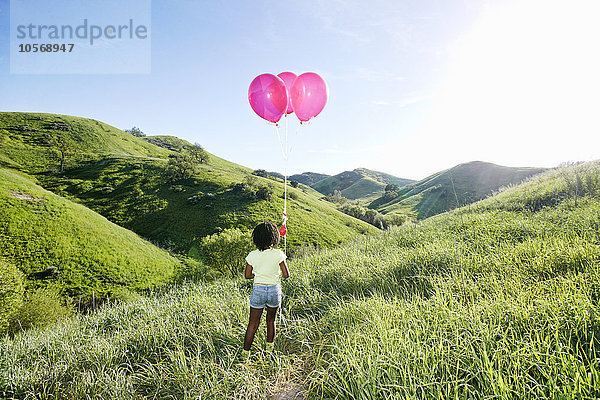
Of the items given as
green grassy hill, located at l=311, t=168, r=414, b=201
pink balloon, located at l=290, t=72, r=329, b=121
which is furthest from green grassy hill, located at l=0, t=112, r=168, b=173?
green grassy hill, located at l=311, t=168, r=414, b=201

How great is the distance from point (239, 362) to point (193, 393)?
690mm

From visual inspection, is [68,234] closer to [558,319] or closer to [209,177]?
[209,177]

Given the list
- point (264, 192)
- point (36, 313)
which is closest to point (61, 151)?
point (264, 192)

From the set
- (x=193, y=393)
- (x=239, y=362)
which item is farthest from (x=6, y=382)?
(x=239, y=362)

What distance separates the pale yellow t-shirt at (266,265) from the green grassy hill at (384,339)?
1.14 metres

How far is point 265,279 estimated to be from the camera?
3783 millimetres

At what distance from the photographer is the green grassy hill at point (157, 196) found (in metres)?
47.9

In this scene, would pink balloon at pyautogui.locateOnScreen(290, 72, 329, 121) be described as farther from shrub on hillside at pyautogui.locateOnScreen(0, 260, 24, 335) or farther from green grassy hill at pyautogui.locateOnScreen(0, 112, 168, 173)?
green grassy hill at pyautogui.locateOnScreen(0, 112, 168, 173)

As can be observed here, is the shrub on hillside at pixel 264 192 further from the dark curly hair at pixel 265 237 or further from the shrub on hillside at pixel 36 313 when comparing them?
the dark curly hair at pixel 265 237

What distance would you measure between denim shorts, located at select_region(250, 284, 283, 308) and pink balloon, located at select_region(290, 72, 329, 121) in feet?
14.7

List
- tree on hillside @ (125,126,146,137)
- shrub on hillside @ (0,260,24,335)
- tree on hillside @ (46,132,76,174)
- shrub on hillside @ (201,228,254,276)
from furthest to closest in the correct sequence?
tree on hillside @ (125,126,146,137) < tree on hillside @ (46,132,76,174) < shrub on hillside @ (201,228,254,276) < shrub on hillside @ (0,260,24,335)

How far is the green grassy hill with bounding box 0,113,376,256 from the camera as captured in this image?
4794 centimetres

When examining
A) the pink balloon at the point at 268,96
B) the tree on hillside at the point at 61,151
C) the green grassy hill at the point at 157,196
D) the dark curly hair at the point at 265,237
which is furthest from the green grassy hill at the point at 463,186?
the tree on hillside at the point at 61,151

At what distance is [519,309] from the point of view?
3143 mm
